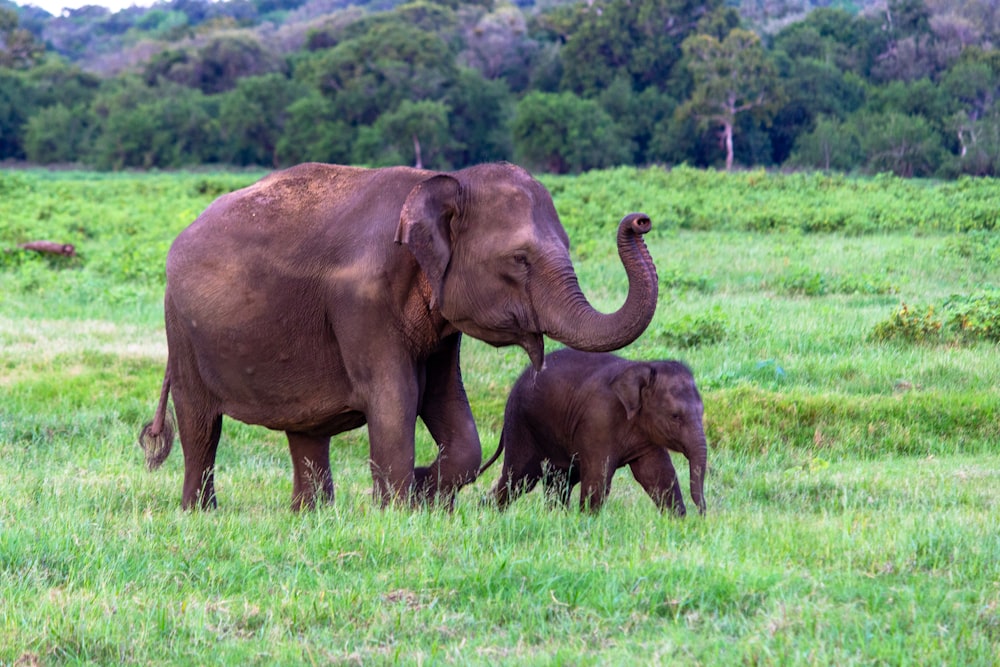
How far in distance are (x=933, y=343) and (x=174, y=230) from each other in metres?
→ 18.5

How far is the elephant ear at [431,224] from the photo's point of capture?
6520 mm

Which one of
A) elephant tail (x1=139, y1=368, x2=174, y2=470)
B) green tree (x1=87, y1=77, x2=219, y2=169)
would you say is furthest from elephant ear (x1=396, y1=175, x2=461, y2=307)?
green tree (x1=87, y1=77, x2=219, y2=169)

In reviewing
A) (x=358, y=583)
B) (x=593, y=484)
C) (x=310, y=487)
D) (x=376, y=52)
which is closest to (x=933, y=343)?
(x=593, y=484)

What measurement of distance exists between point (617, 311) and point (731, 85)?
47928mm

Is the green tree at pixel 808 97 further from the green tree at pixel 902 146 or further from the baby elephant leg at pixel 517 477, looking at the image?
the baby elephant leg at pixel 517 477

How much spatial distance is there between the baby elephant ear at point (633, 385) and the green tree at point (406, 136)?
172 feet

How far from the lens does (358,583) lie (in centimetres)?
555

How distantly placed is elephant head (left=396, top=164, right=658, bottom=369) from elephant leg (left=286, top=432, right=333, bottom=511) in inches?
68.8

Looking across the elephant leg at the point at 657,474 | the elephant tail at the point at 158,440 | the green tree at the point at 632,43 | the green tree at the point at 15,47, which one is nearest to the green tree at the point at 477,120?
the green tree at the point at 632,43

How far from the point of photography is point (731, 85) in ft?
173

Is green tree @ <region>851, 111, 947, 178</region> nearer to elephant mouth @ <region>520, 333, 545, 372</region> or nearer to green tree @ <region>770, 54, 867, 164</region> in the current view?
green tree @ <region>770, 54, 867, 164</region>

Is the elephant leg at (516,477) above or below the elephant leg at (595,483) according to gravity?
below

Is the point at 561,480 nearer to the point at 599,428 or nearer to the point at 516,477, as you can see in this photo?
the point at 516,477

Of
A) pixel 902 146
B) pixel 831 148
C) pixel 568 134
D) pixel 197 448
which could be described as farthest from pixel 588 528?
pixel 568 134
